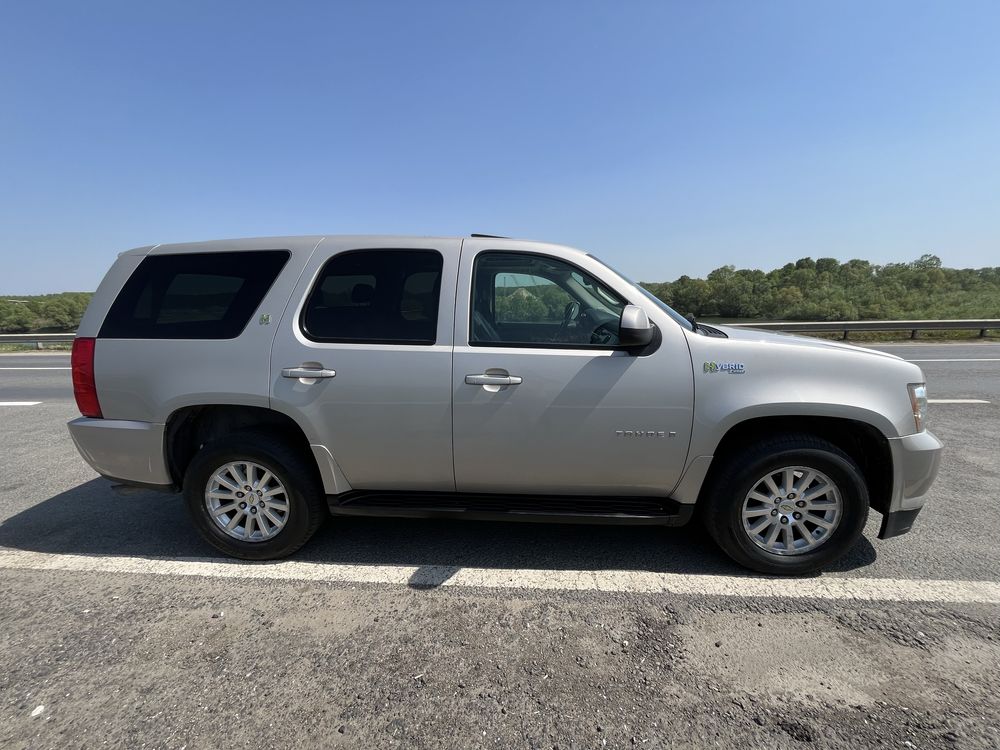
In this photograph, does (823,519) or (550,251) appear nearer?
(823,519)

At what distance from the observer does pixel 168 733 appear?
5.95 feet

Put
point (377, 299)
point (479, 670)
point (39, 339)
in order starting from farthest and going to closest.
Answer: point (39, 339) < point (377, 299) < point (479, 670)

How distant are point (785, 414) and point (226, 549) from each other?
333cm

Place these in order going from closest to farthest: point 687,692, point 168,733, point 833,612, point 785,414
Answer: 1. point 168,733
2. point 687,692
3. point 833,612
4. point 785,414

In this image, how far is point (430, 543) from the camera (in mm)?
3195

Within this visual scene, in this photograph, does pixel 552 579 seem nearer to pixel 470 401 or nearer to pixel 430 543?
pixel 430 543

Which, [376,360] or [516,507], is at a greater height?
[376,360]

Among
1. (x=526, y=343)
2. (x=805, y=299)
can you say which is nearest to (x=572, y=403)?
(x=526, y=343)

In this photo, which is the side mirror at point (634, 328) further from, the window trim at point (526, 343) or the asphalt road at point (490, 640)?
the asphalt road at point (490, 640)

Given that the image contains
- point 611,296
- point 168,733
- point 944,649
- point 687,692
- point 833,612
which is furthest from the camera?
point 611,296

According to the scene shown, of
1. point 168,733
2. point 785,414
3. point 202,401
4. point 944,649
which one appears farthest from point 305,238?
point 944,649

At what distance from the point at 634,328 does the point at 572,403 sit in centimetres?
51

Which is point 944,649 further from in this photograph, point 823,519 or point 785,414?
point 785,414

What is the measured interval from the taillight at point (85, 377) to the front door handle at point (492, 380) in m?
2.30
